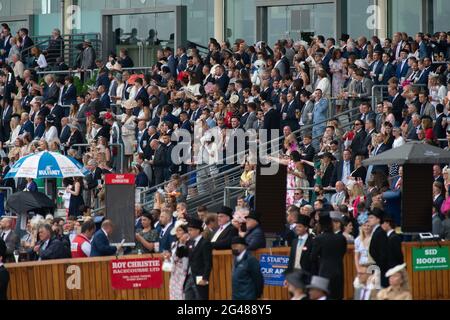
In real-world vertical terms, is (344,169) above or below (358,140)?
below

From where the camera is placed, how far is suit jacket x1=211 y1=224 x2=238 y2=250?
21766mm

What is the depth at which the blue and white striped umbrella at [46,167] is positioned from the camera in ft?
97.2

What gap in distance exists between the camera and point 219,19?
41844mm

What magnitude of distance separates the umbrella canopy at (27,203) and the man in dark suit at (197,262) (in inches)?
345

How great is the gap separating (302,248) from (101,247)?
136 inches

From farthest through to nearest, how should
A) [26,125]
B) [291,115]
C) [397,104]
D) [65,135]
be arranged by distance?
[26,125]
[65,135]
[291,115]
[397,104]

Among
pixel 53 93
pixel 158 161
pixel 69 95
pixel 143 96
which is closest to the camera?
pixel 158 161

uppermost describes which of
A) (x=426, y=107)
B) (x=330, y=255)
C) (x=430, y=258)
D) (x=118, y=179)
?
(x=426, y=107)

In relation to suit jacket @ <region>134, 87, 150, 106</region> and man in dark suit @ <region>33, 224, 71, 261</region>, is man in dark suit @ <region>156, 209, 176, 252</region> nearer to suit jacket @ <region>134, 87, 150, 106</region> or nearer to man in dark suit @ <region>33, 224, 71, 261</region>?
man in dark suit @ <region>33, 224, 71, 261</region>

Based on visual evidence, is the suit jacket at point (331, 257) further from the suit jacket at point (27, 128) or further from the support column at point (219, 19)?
the support column at point (219, 19)

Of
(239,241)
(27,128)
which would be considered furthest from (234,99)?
(239,241)

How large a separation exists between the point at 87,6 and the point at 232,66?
1129 cm

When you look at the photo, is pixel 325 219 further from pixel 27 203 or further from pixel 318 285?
pixel 27 203

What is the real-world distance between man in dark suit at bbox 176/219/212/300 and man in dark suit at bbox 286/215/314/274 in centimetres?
125
